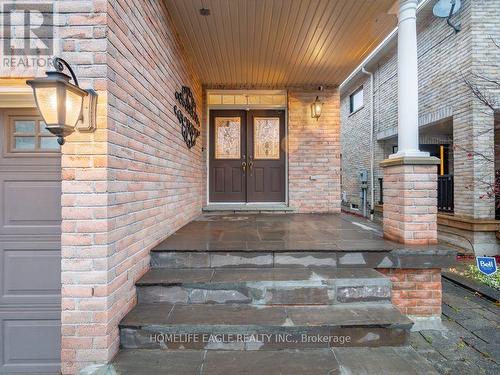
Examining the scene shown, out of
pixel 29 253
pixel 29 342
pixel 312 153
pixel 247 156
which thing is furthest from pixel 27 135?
pixel 312 153

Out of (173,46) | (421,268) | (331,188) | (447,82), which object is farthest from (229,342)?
(447,82)

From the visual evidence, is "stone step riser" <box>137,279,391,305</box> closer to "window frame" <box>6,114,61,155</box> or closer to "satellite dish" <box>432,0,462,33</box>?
"window frame" <box>6,114,61,155</box>

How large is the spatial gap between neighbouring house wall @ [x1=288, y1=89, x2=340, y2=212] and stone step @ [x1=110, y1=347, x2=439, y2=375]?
3517 millimetres

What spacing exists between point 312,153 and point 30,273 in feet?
14.8

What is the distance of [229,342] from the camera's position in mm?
1857

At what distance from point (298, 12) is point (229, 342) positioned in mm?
3295

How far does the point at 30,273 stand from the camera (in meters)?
1.94

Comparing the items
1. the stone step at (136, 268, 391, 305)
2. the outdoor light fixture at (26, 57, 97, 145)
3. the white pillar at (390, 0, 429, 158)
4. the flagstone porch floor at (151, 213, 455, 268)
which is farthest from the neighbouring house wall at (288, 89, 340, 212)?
the outdoor light fixture at (26, 57, 97, 145)

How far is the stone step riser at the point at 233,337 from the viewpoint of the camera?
1.85m

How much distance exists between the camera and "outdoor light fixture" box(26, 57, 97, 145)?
1.44 m

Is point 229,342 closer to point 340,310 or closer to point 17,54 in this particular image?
point 340,310

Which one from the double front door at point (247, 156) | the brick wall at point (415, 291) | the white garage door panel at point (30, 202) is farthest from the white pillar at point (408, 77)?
the white garage door panel at point (30, 202)

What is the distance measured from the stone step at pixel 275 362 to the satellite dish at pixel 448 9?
6.11 metres

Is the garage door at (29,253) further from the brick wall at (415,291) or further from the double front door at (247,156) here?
the double front door at (247,156)
